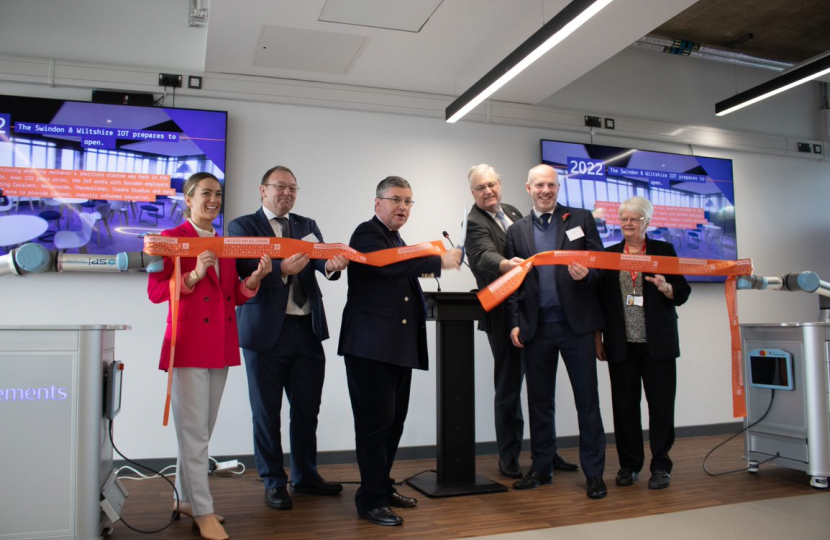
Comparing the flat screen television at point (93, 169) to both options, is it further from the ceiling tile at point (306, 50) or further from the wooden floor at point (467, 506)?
the wooden floor at point (467, 506)

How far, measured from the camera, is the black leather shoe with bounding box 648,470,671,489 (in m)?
3.58

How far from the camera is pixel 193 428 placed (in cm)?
268

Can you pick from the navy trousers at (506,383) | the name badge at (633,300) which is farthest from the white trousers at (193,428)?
the name badge at (633,300)

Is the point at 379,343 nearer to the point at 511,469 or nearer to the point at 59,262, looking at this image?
the point at 59,262

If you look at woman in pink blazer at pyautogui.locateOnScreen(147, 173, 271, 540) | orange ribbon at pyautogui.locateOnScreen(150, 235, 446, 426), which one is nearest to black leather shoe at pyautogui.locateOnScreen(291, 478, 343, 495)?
woman in pink blazer at pyautogui.locateOnScreen(147, 173, 271, 540)

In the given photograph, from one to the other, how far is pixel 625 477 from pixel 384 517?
1598 mm

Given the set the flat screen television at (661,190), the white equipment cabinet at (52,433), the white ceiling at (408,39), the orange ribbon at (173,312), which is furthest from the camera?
the flat screen television at (661,190)

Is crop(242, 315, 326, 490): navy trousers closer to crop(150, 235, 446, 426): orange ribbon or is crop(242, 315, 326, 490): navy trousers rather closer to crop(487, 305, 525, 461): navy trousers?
crop(150, 235, 446, 426): orange ribbon

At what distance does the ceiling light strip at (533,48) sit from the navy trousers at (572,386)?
1.67 metres

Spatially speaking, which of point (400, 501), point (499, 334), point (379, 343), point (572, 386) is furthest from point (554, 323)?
point (400, 501)

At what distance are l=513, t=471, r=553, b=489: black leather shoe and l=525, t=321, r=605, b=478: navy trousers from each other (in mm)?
23

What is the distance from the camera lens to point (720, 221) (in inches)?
234

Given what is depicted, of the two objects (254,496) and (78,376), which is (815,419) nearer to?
(254,496)

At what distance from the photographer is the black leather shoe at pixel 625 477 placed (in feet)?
12.0
